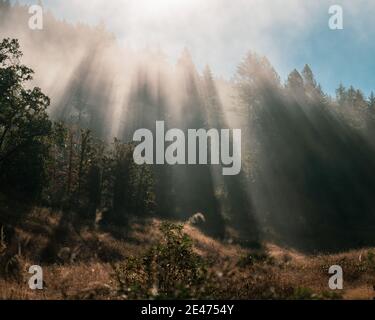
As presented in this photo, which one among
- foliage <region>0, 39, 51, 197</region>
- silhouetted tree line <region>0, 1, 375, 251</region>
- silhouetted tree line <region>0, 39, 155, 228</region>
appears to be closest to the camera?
foliage <region>0, 39, 51, 197</region>

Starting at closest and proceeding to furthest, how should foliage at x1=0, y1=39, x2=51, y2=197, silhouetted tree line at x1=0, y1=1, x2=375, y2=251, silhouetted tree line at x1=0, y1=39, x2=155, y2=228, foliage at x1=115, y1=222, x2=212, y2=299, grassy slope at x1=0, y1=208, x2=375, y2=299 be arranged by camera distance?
grassy slope at x1=0, y1=208, x2=375, y2=299 → foliage at x1=115, y1=222, x2=212, y2=299 → foliage at x1=0, y1=39, x2=51, y2=197 → silhouetted tree line at x1=0, y1=39, x2=155, y2=228 → silhouetted tree line at x1=0, y1=1, x2=375, y2=251

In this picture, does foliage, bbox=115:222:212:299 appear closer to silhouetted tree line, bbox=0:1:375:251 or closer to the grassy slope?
the grassy slope

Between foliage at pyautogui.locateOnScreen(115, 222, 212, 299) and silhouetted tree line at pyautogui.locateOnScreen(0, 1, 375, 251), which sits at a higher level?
silhouetted tree line at pyautogui.locateOnScreen(0, 1, 375, 251)

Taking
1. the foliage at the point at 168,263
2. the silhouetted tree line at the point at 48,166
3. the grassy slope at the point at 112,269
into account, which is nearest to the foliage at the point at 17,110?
the silhouetted tree line at the point at 48,166

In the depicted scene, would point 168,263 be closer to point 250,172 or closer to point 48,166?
point 48,166

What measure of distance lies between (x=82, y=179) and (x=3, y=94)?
70.0ft

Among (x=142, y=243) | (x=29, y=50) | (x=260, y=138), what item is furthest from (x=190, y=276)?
(x=29, y=50)

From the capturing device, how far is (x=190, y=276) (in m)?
8.45

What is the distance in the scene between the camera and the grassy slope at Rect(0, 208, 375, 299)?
6.79 meters

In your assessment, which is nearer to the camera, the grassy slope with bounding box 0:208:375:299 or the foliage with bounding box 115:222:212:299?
the grassy slope with bounding box 0:208:375:299

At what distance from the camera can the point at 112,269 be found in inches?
491

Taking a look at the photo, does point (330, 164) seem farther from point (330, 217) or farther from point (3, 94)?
point (3, 94)

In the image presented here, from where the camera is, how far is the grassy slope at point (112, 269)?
679cm

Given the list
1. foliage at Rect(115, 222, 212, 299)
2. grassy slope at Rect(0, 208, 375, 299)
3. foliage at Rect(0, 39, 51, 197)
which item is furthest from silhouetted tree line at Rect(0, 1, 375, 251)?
foliage at Rect(115, 222, 212, 299)
